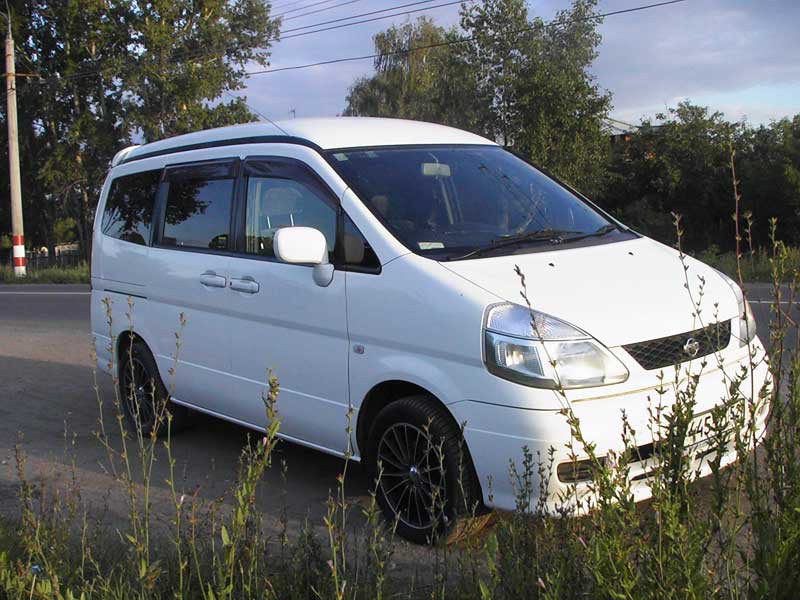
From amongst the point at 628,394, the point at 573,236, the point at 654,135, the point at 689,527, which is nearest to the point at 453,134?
the point at 573,236

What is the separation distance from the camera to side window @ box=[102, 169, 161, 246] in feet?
20.7

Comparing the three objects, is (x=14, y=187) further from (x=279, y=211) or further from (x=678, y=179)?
(x=279, y=211)

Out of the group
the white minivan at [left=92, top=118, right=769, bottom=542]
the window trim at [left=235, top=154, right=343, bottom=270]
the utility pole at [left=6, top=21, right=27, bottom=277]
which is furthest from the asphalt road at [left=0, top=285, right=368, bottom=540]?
the utility pole at [left=6, top=21, right=27, bottom=277]

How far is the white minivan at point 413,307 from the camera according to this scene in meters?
3.57

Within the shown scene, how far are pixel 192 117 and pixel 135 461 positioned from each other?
35.1 m

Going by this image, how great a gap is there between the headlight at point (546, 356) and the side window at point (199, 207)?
7.52 feet

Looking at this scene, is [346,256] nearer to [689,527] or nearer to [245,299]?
[245,299]

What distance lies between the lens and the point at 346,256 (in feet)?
14.4

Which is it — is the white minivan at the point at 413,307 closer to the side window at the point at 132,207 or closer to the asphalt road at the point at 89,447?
the side window at the point at 132,207

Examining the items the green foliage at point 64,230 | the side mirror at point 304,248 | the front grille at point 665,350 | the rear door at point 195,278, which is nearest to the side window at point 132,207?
the rear door at point 195,278

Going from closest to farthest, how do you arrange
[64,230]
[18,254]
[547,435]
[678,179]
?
[547,435]
[18,254]
[678,179]
[64,230]

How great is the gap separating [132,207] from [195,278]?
1.46 m

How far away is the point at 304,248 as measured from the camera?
431cm

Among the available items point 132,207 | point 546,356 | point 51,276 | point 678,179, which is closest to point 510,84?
point 678,179
